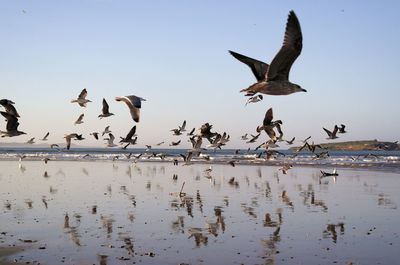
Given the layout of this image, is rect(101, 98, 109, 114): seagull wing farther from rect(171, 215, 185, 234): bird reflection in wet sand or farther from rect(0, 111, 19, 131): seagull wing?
rect(171, 215, 185, 234): bird reflection in wet sand

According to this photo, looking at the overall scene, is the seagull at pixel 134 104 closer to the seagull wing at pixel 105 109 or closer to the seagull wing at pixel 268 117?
the seagull wing at pixel 268 117

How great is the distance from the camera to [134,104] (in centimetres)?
1118

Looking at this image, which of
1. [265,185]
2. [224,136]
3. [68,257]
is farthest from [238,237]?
[265,185]

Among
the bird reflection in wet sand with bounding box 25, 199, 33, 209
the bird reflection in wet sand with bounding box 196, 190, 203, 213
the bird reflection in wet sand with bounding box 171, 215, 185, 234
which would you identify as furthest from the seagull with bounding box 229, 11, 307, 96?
the bird reflection in wet sand with bounding box 25, 199, 33, 209

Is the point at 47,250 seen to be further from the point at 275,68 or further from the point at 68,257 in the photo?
the point at 275,68

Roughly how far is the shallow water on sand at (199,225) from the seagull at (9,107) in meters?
3.07

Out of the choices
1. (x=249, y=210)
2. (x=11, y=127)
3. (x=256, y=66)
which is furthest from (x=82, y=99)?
(x=256, y=66)

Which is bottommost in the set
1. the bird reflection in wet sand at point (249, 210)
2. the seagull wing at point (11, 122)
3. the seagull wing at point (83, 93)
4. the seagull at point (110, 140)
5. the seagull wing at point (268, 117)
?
the bird reflection in wet sand at point (249, 210)

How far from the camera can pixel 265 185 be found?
26062 mm

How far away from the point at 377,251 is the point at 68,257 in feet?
22.2

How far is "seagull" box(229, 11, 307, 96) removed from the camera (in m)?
8.03

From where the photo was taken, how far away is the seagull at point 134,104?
11.1 m

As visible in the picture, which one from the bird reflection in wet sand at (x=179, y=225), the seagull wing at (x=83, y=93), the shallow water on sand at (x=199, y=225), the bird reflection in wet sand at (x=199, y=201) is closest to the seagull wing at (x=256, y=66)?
the shallow water on sand at (x=199, y=225)

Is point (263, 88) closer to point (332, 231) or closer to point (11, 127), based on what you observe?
point (332, 231)
